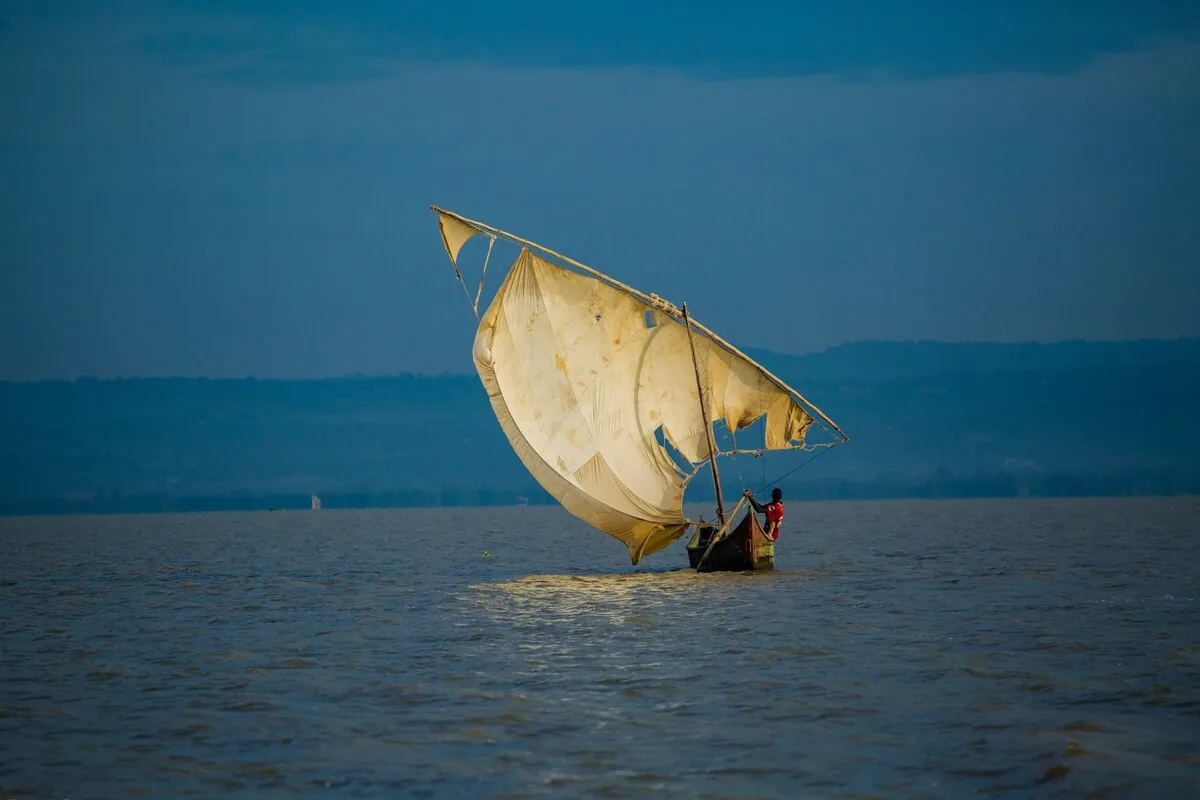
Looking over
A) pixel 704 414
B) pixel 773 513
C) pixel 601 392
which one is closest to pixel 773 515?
pixel 773 513

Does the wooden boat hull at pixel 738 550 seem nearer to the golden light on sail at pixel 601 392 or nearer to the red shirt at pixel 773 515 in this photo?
the red shirt at pixel 773 515

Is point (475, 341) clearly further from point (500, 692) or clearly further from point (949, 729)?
point (949, 729)

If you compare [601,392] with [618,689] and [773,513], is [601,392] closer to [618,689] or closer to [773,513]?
[773,513]

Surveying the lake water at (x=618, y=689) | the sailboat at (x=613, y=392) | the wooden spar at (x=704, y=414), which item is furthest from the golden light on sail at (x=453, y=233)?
the lake water at (x=618, y=689)

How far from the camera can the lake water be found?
14148mm

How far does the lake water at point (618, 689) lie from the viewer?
1415 cm

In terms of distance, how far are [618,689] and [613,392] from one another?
53.3 ft

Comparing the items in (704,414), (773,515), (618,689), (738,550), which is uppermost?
(704,414)

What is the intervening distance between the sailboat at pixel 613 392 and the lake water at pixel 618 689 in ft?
8.06

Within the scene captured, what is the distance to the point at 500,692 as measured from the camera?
742 inches

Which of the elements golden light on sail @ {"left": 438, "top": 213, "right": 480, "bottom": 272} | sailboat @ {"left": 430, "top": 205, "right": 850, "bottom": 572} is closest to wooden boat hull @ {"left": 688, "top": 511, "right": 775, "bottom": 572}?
sailboat @ {"left": 430, "top": 205, "right": 850, "bottom": 572}

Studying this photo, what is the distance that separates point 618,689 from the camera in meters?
18.9

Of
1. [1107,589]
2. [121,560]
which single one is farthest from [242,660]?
[121,560]

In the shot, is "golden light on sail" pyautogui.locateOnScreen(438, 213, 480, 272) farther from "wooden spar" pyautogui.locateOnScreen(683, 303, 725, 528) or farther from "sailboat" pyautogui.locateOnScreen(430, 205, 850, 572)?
"wooden spar" pyautogui.locateOnScreen(683, 303, 725, 528)
